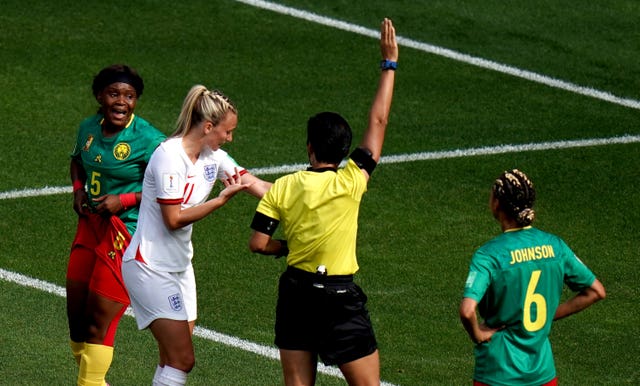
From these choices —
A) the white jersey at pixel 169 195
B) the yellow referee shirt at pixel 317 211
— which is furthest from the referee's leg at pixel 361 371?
the white jersey at pixel 169 195

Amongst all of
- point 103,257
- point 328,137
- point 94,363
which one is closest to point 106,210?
point 103,257

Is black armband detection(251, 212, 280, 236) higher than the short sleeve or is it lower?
lower

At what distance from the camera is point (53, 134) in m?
15.2

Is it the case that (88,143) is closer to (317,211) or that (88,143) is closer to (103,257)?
(103,257)

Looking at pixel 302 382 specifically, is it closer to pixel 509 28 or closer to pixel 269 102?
pixel 269 102

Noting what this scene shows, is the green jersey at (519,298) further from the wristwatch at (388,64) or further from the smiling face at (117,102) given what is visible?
the smiling face at (117,102)

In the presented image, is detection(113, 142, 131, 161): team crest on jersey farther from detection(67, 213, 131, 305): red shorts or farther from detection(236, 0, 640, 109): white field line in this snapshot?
detection(236, 0, 640, 109): white field line

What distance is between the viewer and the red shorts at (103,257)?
874 cm

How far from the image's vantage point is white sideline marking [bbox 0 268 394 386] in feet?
33.5

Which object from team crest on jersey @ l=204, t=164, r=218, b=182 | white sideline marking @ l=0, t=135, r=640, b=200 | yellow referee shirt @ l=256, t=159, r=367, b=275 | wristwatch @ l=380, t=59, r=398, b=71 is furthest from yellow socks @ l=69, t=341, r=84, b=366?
white sideline marking @ l=0, t=135, r=640, b=200

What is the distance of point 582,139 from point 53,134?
18.7 feet

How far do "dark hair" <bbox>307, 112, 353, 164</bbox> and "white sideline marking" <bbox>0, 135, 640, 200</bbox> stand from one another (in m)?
6.74

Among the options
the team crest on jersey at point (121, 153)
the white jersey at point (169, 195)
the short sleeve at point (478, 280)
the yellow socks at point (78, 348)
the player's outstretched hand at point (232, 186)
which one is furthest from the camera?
the yellow socks at point (78, 348)

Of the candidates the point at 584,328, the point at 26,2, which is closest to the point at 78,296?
the point at 584,328
